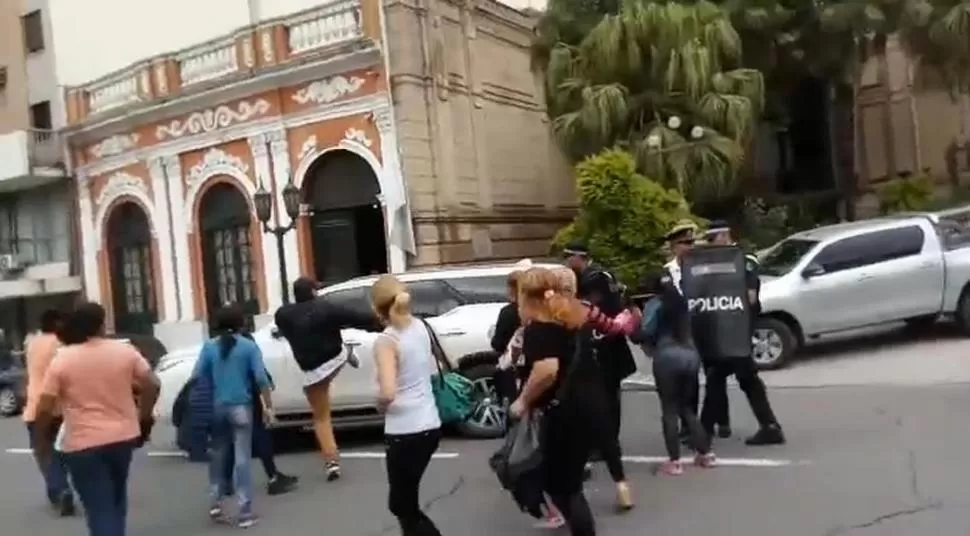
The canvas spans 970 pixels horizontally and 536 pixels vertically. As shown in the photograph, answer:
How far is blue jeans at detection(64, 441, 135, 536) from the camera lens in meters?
6.51

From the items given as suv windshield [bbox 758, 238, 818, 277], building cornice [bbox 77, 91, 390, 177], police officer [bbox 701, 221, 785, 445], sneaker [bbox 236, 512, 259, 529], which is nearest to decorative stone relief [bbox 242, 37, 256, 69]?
building cornice [bbox 77, 91, 390, 177]

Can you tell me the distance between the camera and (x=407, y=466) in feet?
21.5

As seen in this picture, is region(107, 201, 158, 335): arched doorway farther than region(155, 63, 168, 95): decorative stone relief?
Yes

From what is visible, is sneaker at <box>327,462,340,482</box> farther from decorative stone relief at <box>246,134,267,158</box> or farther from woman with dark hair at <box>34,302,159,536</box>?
decorative stone relief at <box>246,134,267,158</box>

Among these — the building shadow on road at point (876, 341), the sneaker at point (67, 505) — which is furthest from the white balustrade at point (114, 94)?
the sneaker at point (67, 505)

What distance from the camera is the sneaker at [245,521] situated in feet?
28.9

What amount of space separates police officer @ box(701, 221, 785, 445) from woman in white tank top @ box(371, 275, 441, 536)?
355 cm

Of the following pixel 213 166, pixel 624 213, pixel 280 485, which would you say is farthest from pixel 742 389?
pixel 213 166

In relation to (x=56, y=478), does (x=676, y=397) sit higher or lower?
higher

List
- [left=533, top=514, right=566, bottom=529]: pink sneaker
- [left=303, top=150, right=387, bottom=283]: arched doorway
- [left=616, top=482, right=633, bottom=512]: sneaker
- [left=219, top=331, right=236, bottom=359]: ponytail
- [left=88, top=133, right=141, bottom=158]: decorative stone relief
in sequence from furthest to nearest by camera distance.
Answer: [left=88, top=133, right=141, bottom=158]: decorative stone relief → [left=303, top=150, right=387, bottom=283]: arched doorway → [left=219, top=331, right=236, bottom=359]: ponytail → [left=616, top=482, right=633, bottom=512]: sneaker → [left=533, top=514, right=566, bottom=529]: pink sneaker

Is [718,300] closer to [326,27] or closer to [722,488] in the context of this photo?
[722,488]

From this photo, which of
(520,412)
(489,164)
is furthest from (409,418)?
(489,164)

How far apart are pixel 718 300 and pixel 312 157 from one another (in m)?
13.8

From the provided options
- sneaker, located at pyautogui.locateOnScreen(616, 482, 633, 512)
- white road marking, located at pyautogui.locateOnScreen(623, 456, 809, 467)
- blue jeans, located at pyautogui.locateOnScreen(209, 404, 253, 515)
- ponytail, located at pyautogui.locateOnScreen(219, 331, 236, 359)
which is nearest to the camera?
sneaker, located at pyautogui.locateOnScreen(616, 482, 633, 512)
